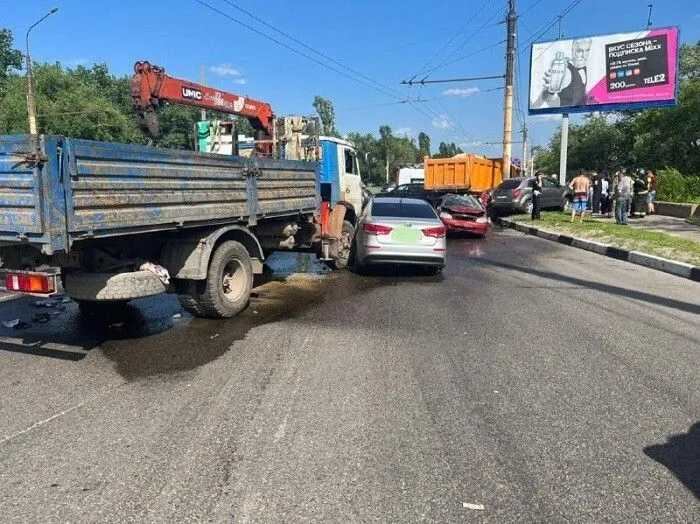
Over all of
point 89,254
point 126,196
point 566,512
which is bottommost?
point 566,512

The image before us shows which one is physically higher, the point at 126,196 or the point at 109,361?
the point at 126,196

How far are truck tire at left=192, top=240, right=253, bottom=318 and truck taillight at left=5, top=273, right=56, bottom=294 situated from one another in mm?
1772

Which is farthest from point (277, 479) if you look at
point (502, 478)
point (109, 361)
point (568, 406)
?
point (109, 361)

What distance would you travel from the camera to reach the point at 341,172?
11.0 m

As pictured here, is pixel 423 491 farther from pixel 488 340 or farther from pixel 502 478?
pixel 488 340

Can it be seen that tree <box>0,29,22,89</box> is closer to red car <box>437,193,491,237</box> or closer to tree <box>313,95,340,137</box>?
tree <box>313,95,340,137</box>

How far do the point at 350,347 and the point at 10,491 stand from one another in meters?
3.22

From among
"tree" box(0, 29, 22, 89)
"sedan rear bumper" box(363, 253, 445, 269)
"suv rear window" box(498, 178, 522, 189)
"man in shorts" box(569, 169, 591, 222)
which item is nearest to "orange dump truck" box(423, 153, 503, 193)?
"suv rear window" box(498, 178, 522, 189)

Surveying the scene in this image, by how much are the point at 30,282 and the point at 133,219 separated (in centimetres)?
100

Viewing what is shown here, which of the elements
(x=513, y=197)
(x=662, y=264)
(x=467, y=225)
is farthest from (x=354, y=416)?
(x=513, y=197)

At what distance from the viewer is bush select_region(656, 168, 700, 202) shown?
71.4 ft

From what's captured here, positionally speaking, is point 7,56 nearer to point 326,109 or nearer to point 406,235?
point 326,109

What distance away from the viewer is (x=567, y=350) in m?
5.54

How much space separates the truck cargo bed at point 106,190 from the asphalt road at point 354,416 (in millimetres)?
1228
